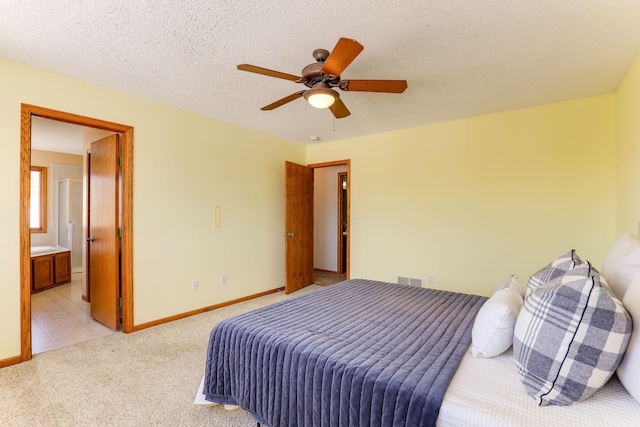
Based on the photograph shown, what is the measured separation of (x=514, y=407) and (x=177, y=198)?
3466mm

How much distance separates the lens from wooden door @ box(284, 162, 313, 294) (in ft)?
15.2

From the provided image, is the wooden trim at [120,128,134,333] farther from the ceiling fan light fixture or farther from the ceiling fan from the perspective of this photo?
the ceiling fan light fixture

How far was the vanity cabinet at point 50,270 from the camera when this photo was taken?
15.2ft

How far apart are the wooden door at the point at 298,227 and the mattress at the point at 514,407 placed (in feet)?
11.8

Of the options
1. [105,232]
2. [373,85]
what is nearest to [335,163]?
[373,85]

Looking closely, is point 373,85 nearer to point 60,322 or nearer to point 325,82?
point 325,82

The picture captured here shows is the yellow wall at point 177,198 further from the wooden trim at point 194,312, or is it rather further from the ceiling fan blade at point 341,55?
the ceiling fan blade at point 341,55

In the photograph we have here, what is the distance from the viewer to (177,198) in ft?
11.5

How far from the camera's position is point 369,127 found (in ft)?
13.7

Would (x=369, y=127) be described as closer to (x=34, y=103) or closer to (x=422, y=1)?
(x=422, y=1)

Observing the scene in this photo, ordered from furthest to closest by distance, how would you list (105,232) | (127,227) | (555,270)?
(105,232) → (127,227) → (555,270)

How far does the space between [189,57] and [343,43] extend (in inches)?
54.2

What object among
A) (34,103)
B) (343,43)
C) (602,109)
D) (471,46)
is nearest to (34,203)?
(34,103)

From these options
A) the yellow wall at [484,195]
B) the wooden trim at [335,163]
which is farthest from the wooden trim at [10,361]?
the wooden trim at [335,163]
